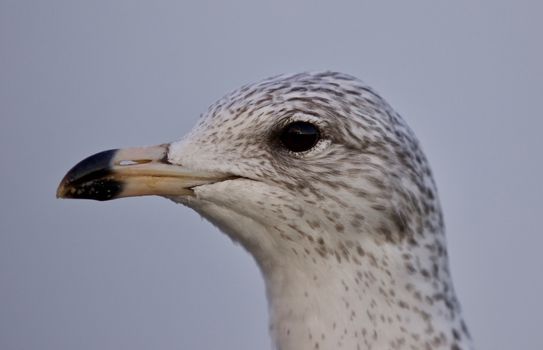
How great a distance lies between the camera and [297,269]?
3.23 m

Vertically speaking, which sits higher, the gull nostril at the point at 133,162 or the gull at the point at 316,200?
the gull nostril at the point at 133,162

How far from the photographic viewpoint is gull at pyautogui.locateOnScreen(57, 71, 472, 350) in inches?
125

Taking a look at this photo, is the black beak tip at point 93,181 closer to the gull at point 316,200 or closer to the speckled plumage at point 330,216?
the gull at point 316,200

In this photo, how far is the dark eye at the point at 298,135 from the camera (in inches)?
127

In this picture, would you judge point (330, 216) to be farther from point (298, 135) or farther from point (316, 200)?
point (298, 135)

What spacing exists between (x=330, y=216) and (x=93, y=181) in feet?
1.92

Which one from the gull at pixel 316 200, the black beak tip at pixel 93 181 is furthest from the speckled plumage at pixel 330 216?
the black beak tip at pixel 93 181

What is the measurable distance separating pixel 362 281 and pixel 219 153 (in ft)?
1.53

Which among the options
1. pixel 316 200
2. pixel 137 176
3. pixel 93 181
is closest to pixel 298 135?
pixel 316 200

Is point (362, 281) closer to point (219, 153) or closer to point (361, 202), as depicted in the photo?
point (361, 202)

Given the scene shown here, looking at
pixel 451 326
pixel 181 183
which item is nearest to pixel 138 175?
pixel 181 183

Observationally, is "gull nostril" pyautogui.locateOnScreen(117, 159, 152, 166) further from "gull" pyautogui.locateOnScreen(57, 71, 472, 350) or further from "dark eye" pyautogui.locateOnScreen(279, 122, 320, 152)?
"dark eye" pyautogui.locateOnScreen(279, 122, 320, 152)

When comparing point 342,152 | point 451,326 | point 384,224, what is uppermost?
point 342,152

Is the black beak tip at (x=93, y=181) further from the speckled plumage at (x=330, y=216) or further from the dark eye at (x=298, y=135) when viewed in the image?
the dark eye at (x=298, y=135)
